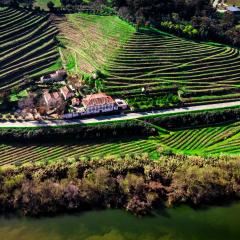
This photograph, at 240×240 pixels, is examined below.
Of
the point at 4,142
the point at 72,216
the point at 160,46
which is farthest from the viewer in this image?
the point at 160,46

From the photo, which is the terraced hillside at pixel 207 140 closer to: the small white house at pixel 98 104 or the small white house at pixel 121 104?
the small white house at pixel 121 104

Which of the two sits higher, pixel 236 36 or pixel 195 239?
pixel 236 36

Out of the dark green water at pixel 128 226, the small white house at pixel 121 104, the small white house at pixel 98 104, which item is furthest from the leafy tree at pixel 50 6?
the dark green water at pixel 128 226

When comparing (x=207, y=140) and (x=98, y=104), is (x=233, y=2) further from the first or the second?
(x=98, y=104)

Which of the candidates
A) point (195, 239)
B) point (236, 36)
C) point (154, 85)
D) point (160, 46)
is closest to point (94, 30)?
point (160, 46)

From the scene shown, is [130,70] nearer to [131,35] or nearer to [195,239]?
[131,35]

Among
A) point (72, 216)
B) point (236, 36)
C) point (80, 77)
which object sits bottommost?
point (72, 216)
